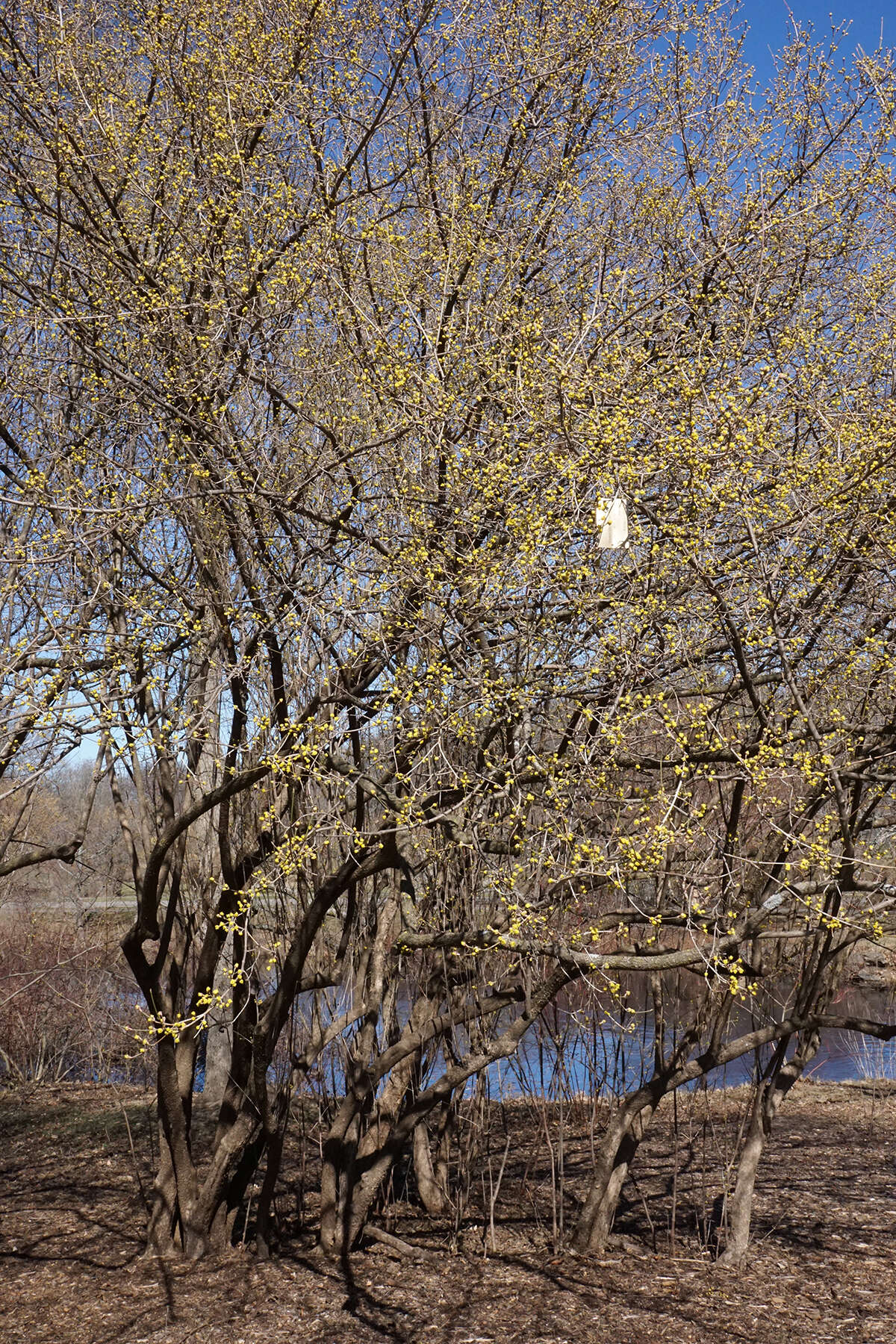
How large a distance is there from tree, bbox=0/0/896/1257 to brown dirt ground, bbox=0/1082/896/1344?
16.3 inches

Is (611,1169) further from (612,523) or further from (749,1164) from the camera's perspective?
(612,523)

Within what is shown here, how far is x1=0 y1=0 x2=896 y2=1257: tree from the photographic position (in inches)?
159

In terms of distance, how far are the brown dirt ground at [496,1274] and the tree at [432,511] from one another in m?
0.41

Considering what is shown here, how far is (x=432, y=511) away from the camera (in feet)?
14.6

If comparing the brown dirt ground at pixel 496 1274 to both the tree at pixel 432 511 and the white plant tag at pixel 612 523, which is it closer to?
the tree at pixel 432 511

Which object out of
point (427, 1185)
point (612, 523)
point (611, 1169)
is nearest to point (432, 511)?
point (612, 523)

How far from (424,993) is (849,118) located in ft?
16.9

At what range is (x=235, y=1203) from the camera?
18.3 ft

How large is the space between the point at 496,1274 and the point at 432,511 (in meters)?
3.56

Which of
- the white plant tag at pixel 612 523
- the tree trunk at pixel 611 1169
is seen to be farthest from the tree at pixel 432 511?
the tree trunk at pixel 611 1169

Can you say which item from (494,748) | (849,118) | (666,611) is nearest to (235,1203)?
(494,748)

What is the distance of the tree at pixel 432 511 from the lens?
403 cm

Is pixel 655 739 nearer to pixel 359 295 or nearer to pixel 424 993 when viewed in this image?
pixel 424 993

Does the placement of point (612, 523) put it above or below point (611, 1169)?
above
